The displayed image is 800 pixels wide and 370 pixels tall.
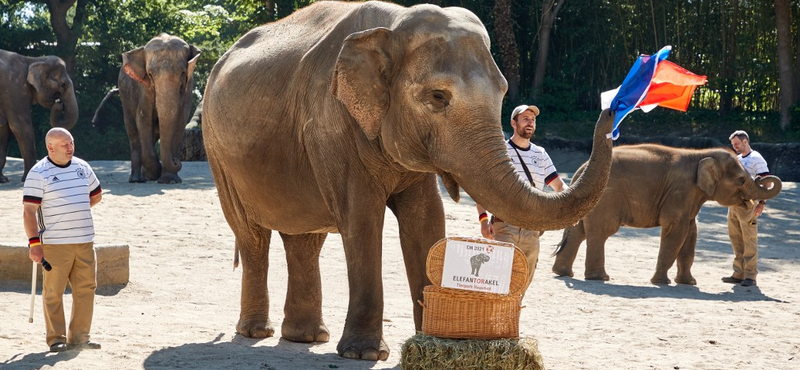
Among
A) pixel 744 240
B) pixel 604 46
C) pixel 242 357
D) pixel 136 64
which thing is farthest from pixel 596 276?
pixel 604 46

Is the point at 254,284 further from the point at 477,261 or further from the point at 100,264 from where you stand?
the point at 477,261

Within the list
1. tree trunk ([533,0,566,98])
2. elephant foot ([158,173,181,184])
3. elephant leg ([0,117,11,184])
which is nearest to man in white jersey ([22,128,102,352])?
elephant foot ([158,173,181,184])

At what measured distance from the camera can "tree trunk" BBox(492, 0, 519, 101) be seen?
2817 centimetres

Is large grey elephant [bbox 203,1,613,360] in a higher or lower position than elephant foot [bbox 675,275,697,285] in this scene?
higher

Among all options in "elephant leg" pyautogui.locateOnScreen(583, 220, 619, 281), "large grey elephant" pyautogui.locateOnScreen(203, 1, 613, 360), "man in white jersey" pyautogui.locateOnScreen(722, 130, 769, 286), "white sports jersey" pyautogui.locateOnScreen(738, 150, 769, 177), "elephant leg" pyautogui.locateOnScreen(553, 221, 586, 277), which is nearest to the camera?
"large grey elephant" pyautogui.locateOnScreen(203, 1, 613, 360)

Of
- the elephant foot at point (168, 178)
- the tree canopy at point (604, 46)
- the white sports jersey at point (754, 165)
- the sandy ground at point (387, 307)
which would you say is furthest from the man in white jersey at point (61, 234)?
the tree canopy at point (604, 46)

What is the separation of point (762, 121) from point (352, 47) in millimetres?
21220

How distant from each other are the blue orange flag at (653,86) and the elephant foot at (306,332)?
9.22 feet

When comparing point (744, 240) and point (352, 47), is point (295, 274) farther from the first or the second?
point (744, 240)

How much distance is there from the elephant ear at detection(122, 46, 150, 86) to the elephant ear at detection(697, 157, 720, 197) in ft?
30.0

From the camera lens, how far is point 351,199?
22.6ft

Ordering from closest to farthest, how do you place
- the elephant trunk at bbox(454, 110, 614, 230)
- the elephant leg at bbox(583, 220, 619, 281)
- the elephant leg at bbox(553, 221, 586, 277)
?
1. the elephant trunk at bbox(454, 110, 614, 230)
2. the elephant leg at bbox(583, 220, 619, 281)
3. the elephant leg at bbox(553, 221, 586, 277)

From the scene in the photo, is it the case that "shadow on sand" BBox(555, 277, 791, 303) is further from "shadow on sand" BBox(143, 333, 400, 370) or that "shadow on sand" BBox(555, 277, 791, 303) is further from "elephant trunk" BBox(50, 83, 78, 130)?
"elephant trunk" BBox(50, 83, 78, 130)

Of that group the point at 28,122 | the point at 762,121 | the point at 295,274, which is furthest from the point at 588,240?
the point at 762,121
